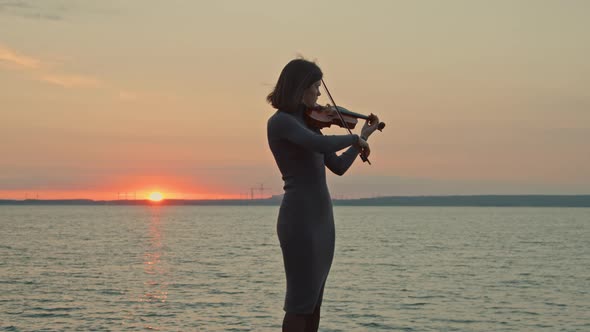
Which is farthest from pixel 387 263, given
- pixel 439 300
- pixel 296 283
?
pixel 296 283

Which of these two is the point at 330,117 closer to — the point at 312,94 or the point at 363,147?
the point at 312,94

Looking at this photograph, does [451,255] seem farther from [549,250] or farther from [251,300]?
[251,300]

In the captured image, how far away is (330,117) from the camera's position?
494 centimetres

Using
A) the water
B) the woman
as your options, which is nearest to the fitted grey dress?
the woman

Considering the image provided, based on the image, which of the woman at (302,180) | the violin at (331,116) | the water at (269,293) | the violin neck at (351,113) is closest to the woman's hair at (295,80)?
the woman at (302,180)

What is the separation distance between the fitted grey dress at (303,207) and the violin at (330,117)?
0.21ft

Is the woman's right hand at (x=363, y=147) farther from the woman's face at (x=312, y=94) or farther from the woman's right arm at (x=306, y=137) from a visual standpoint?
the woman's face at (x=312, y=94)

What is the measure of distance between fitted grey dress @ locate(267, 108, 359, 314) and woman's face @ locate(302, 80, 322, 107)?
105mm

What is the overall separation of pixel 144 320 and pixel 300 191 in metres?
23.7

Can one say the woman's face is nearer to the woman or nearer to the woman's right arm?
the woman

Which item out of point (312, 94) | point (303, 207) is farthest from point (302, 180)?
point (312, 94)

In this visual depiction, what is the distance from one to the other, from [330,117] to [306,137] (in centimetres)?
28

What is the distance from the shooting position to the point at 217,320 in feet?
87.8

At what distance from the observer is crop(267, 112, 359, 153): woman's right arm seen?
15.5ft
